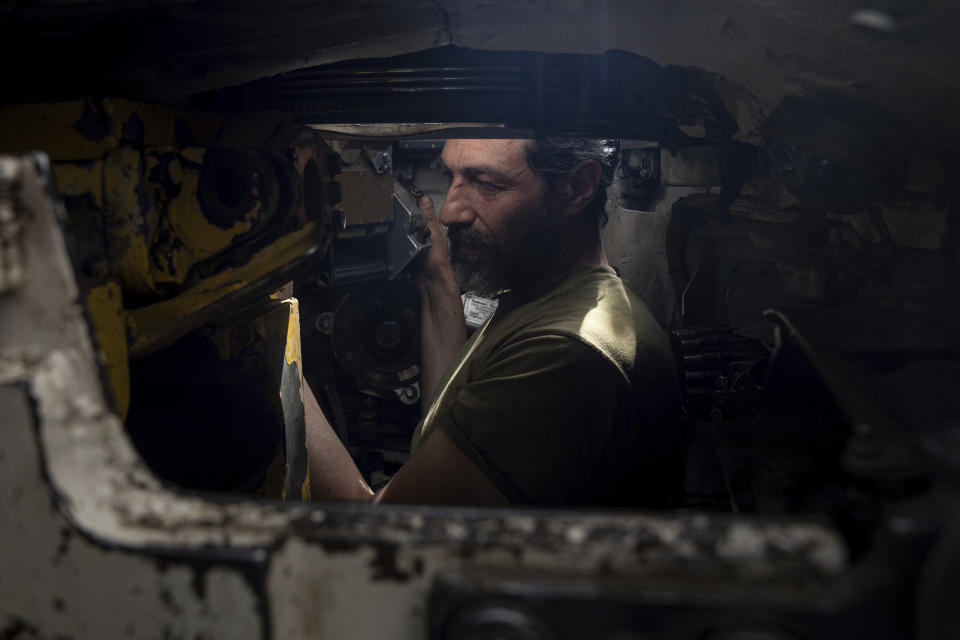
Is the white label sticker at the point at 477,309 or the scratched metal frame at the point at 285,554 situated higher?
the scratched metal frame at the point at 285,554

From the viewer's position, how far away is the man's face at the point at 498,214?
2.15 m

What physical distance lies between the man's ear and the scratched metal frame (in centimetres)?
174

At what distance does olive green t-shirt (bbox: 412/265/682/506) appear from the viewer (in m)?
1.44

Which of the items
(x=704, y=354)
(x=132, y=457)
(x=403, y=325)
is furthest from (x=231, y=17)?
(x=403, y=325)

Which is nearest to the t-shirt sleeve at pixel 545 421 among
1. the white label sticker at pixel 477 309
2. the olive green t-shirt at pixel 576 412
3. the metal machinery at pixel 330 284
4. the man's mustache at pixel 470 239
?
the olive green t-shirt at pixel 576 412

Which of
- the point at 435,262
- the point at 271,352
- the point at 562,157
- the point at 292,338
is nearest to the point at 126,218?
the point at 271,352

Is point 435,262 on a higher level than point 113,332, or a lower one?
lower

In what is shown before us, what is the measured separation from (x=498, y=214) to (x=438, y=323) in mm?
961

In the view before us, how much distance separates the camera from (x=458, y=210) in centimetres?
225

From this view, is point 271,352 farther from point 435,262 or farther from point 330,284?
point 435,262

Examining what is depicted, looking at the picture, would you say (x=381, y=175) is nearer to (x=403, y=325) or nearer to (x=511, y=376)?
(x=403, y=325)

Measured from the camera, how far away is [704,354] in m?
2.79

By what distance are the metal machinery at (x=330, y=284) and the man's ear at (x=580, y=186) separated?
0.43 m

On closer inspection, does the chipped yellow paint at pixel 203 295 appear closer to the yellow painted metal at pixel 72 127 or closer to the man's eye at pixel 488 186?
the yellow painted metal at pixel 72 127
